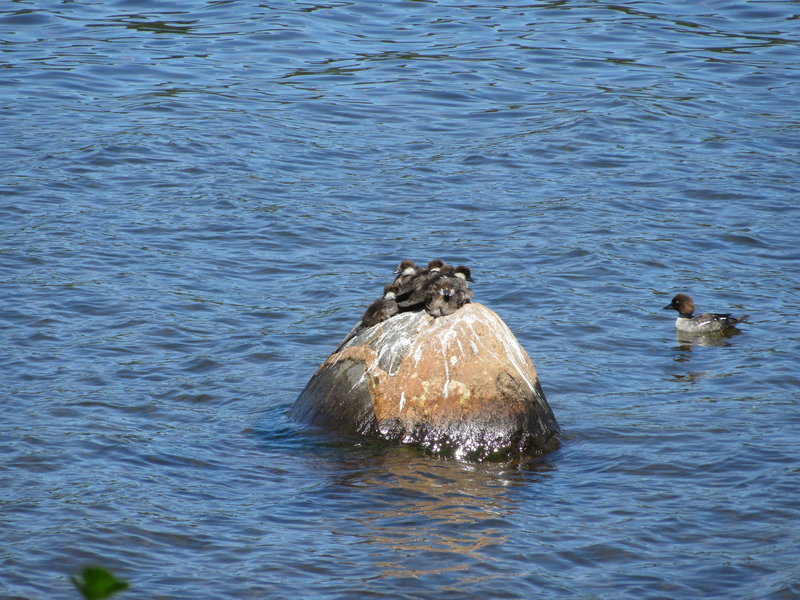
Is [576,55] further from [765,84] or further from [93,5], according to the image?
[93,5]

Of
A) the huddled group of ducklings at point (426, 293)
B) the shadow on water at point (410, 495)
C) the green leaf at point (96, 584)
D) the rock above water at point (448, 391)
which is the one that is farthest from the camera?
the huddled group of ducklings at point (426, 293)

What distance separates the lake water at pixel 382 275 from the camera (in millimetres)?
7094

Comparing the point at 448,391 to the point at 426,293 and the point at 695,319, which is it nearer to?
the point at 426,293

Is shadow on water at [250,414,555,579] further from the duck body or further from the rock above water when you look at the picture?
the duck body

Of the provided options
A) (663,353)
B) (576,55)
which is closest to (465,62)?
(576,55)

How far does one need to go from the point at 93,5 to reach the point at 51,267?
1479 centimetres

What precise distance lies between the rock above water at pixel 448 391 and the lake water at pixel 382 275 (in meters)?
0.18

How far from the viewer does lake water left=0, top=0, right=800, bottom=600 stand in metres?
7.09

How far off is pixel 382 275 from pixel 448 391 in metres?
4.76

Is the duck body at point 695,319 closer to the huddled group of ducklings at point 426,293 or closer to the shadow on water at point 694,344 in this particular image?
the shadow on water at point 694,344

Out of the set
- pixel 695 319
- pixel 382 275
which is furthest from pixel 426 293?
pixel 695 319

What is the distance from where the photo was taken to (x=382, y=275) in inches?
516

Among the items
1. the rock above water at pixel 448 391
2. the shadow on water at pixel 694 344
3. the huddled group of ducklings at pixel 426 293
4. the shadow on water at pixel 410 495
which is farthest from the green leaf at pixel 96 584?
the shadow on water at pixel 694 344

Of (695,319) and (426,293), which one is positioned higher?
(426,293)
